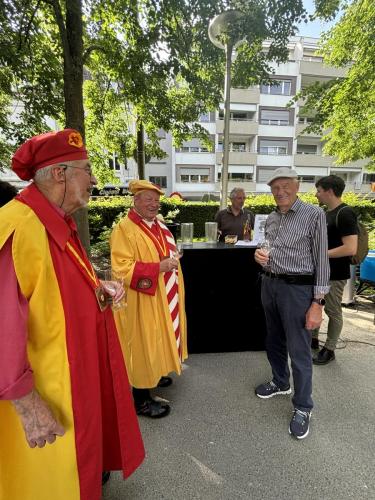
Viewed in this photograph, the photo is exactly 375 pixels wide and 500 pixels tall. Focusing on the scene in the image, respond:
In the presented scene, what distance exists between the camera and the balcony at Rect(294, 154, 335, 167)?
3284 centimetres

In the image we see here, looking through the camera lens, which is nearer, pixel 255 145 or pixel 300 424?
pixel 300 424

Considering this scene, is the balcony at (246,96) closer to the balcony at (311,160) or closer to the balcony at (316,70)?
the balcony at (316,70)

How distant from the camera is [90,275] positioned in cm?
155

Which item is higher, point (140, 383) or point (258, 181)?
point (258, 181)

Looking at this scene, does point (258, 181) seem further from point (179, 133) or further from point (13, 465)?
point (13, 465)

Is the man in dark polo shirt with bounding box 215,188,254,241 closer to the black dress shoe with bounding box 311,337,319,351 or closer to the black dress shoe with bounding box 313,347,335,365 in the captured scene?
the black dress shoe with bounding box 311,337,319,351

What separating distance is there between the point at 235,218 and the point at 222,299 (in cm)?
197

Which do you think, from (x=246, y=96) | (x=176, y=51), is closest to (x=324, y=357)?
(x=176, y=51)

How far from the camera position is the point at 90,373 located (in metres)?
1.49

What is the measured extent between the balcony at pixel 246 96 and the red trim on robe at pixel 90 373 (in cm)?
3457

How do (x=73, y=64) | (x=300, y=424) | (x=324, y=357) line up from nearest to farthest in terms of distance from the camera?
1. (x=300, y=424)
2. (x=324, y=357)
3. (x=73, y=64)

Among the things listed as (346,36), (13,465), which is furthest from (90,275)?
(346,36)

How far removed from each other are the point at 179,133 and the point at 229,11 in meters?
3.96

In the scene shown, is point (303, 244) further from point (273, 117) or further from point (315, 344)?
point (273, 117)
